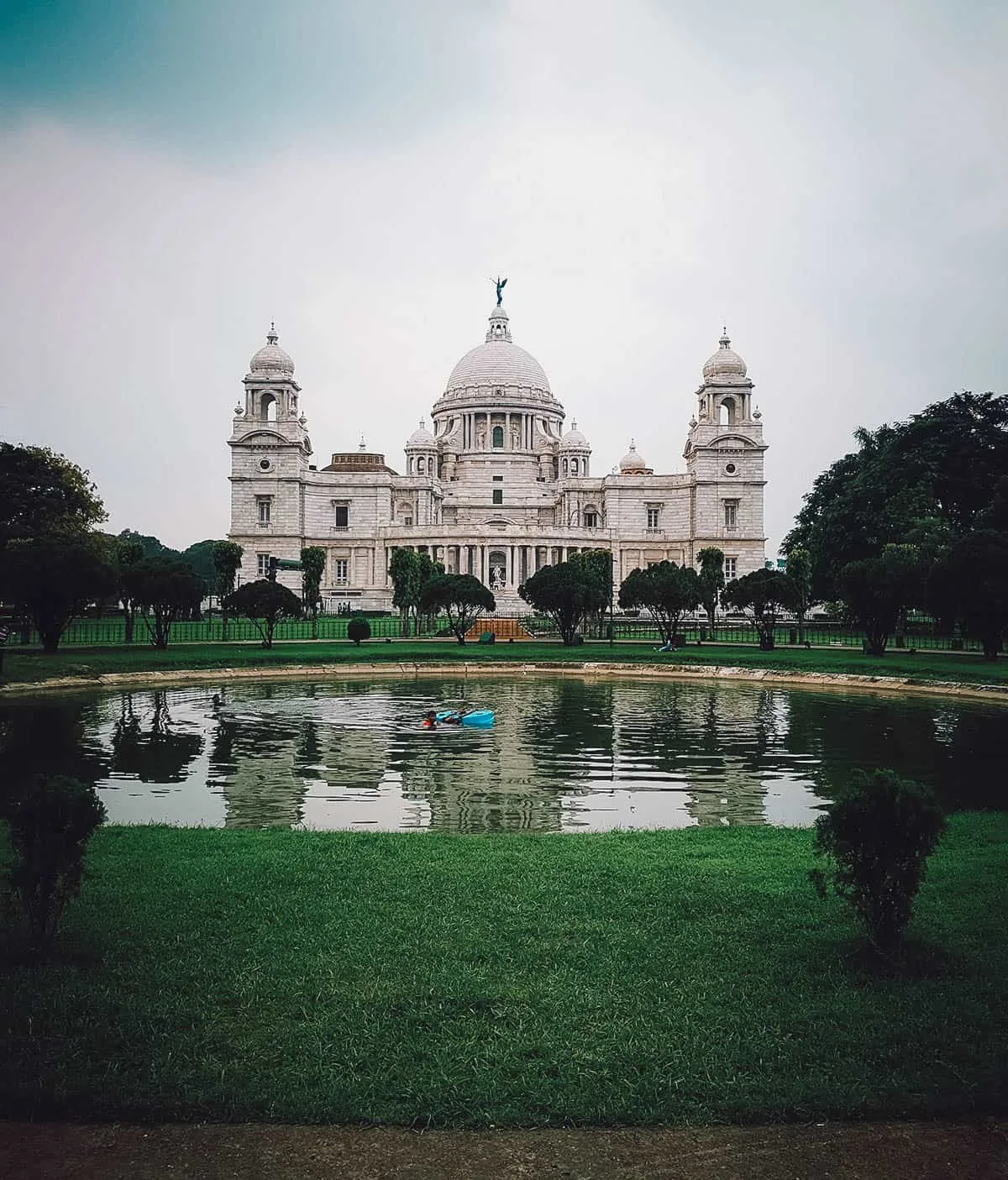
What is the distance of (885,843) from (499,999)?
3.26 meters

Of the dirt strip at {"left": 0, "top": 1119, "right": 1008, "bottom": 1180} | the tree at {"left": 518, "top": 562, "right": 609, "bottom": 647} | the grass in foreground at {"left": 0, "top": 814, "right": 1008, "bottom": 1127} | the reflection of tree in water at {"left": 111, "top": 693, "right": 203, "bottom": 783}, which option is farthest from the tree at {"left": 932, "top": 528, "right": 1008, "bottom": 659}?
the dirt strip at {"left": 0, "top": 1119, "right": 1008, "bottom": 1180}

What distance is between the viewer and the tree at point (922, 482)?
62188 millimetres

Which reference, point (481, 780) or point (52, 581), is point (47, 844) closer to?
point (481, 780)

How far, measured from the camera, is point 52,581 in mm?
39312

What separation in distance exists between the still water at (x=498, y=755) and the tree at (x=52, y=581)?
10042 millimetres

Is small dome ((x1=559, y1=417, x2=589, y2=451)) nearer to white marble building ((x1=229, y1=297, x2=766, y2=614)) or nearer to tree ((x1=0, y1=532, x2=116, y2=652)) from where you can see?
white marble building ((x1=229, y1=297, x2=766, y2=614))

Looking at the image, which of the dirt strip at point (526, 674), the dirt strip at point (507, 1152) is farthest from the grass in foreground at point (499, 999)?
the dirt strip at point (526, 674)

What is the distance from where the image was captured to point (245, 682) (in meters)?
35.9

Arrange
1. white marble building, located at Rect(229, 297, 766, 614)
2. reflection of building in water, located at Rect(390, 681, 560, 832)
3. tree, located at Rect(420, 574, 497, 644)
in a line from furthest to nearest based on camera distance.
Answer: white marble building, located at Rect(229, 297, 766, 614)
tree, located at Rect(420, 574, 497, 644)
reflection of building in water, located at Rect(390, 681, 560, 832)

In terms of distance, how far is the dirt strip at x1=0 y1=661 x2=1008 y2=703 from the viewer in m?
32.6

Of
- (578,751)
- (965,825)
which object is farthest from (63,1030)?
(578,751)

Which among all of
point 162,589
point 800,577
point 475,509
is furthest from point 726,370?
point 162,589

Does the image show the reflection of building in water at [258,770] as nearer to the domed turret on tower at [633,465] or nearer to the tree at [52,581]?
the tree at [52,581]

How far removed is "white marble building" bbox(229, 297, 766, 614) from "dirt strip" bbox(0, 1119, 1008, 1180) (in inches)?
2722
